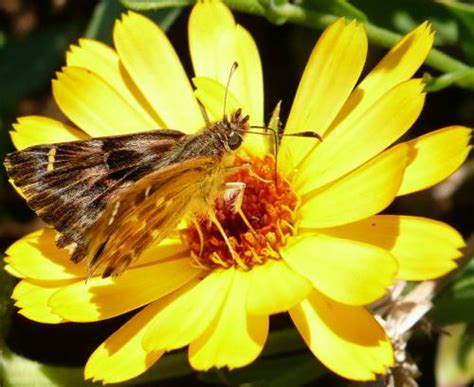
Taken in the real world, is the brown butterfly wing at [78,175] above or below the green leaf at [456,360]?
above

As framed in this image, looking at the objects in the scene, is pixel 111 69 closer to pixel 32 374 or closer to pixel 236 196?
pixel 236 196

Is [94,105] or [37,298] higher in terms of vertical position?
[94,105]

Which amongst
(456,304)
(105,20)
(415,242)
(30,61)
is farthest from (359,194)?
(30,61)

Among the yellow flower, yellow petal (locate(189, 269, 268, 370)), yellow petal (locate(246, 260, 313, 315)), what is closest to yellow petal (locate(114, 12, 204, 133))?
the yellow flower

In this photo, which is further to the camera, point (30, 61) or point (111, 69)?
point (30, 61)

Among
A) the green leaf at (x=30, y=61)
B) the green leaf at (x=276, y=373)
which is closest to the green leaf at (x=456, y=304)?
the green leaf at (x=276, y=373)

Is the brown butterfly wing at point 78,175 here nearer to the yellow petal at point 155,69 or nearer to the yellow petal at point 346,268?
the yellow petal at point 155,69

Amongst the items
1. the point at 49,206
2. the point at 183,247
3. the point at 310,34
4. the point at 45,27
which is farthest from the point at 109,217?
the point at 45,27

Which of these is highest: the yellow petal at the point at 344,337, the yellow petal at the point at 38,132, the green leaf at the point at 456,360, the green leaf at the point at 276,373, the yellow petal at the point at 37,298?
the yellow petal at the point at 38,132
